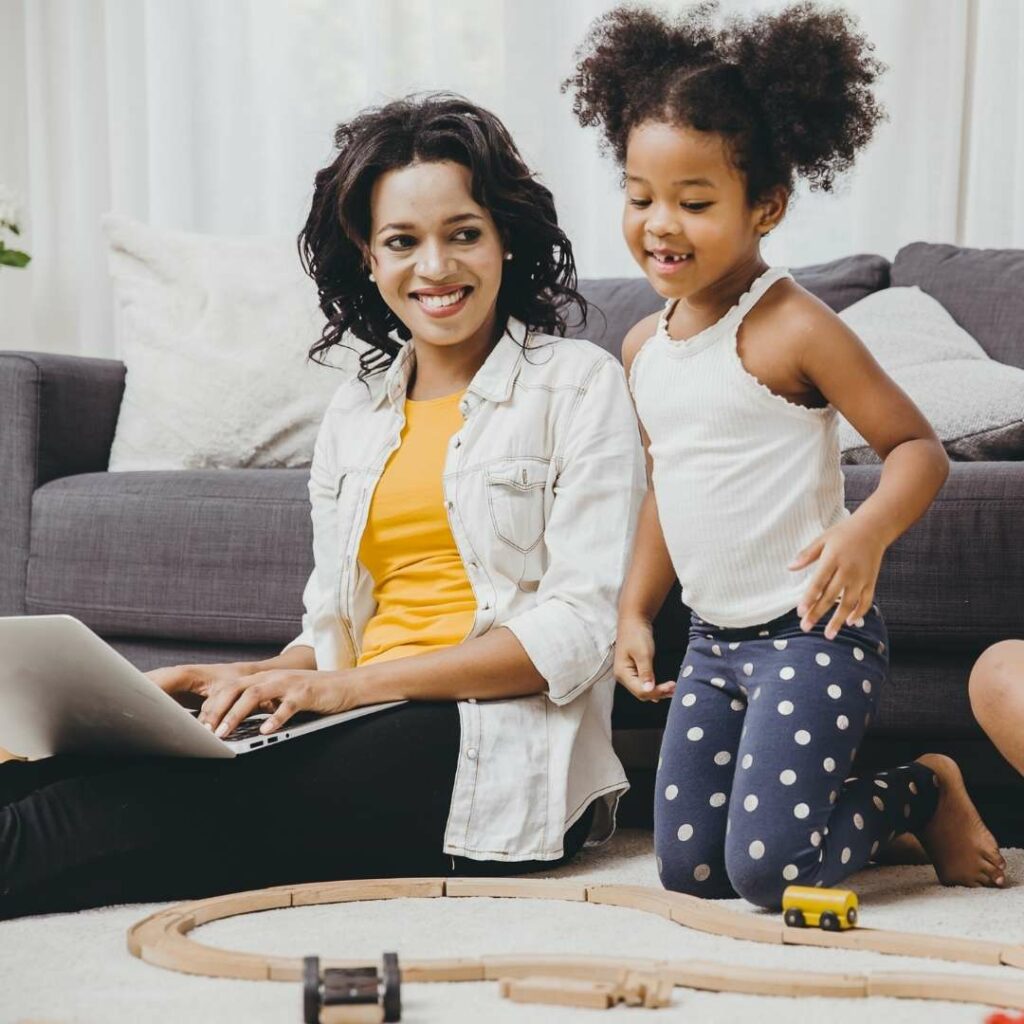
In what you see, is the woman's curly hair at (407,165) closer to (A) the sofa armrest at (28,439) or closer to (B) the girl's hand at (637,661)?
(B) the girl's hand at (637,661)

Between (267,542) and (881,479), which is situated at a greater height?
(881,479)

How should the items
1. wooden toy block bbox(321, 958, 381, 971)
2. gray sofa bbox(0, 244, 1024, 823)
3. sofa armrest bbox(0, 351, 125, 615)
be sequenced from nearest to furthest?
wooden toy block bbox(321, 958, 381, 971)
gray sofa bbox(0, 244, 1024, 823)
sofa armrest bbox(0, 351, 125, 615)

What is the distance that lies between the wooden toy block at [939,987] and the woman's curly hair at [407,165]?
2.77 ft

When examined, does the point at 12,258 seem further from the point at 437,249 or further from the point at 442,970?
the point at 442,970

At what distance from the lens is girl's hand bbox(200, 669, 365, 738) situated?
1444 mm

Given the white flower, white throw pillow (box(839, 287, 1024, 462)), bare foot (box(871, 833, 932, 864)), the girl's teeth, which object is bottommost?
bare foot (box(871, 833, 932, 864))

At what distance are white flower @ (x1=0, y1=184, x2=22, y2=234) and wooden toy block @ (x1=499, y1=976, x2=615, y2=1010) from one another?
220 cm

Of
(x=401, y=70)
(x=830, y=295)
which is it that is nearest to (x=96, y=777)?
(x=830, y=295)

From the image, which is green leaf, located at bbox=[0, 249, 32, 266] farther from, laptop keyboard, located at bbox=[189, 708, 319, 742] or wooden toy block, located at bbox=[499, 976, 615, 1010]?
wooden toy block, located at bbox=[499, 976, 615, 1010]

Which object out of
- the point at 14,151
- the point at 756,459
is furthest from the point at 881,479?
the point at 14,151

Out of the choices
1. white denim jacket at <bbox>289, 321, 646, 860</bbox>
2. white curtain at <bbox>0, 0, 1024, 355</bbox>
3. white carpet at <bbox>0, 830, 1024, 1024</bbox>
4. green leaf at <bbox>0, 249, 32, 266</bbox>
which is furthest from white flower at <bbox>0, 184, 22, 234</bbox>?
white carpet at <bbox>0, 830, 1024, 1024</bbox>

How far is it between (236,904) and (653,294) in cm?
138

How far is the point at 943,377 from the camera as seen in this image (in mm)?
2016

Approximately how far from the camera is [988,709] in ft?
4.55
